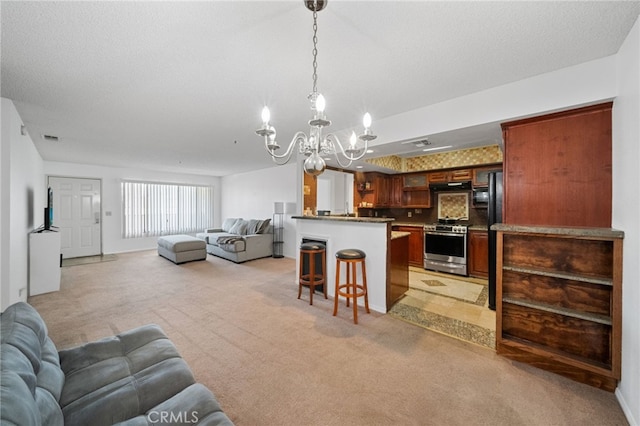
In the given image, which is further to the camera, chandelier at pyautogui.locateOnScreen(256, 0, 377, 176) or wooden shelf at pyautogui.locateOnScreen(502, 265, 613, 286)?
wooden shelf at pyautogui.locateOnScreen(502, 265, 613, 286)

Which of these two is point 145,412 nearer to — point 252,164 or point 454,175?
point 454,175

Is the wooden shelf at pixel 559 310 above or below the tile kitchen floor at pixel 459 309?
above

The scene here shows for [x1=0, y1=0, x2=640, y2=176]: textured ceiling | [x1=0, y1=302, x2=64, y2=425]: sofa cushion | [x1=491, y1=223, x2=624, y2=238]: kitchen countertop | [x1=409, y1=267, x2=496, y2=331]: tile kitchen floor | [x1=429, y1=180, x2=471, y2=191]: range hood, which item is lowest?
[x1=409, y1=267, x2=496, y2=331]: tile kitchen floor

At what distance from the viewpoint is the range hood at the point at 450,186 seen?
5.04m

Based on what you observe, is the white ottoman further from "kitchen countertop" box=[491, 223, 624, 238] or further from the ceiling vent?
"kitchen countertop" box=[491, 223, 624, 238]

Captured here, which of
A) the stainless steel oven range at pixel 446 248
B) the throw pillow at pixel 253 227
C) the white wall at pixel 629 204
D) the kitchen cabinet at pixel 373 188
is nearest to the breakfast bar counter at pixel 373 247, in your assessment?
the stainless steel oven range at pixel 446 248

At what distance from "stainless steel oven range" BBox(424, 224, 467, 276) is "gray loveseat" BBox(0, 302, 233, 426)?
4.74m

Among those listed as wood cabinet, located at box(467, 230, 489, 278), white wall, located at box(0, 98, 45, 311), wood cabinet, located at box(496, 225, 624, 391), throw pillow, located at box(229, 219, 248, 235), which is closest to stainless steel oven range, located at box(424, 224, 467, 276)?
wood cabinet, located at box(467, 230, 489, 278)

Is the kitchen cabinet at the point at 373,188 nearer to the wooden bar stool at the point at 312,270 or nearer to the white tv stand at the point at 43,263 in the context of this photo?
the wooden bar stool at the point at 312,270

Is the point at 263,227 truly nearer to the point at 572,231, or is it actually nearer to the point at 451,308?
the point at 451,308

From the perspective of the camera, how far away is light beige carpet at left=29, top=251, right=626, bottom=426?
1.63 m

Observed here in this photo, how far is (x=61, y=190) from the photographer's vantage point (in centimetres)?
627

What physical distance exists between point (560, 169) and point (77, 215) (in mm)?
9491

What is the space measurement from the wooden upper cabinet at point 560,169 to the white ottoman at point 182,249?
6.07 metres
